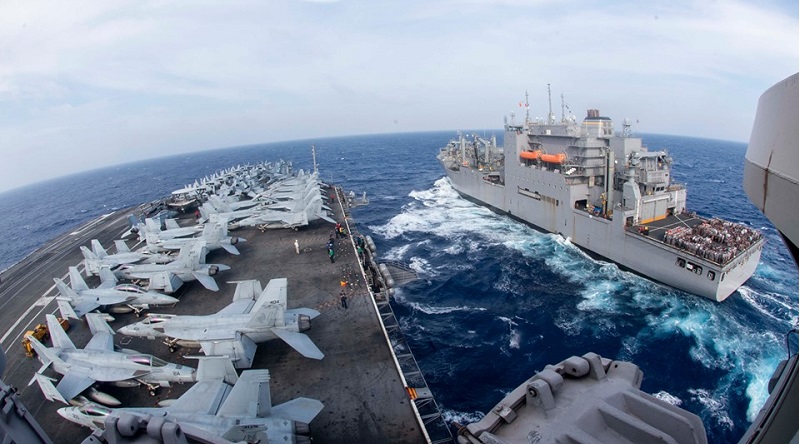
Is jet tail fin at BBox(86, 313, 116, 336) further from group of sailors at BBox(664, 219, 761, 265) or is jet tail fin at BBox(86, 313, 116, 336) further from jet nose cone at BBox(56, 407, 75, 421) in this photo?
group of sailors at BBox(664, 219, 761, 265)

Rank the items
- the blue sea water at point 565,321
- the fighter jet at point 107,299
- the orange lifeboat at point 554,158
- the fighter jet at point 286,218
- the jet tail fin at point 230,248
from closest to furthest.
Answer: the blue sea water at point 565,321, the fighter jet at point 107,299, the jet tail fin at point 230,248, the orange lifeboat at point 554,158, the fighter jet at point 286,218

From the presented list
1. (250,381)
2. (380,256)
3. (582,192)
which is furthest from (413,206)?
(250,381)

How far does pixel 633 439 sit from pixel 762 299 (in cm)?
3212

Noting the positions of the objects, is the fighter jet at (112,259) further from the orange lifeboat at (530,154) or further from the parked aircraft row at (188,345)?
the orange lifeboat at (530,154)

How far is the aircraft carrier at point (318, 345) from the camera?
16.2 m

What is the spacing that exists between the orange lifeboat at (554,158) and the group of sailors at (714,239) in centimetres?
1227

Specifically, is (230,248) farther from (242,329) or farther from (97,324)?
(242,329)

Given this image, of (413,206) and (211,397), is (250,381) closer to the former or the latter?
(211,397)

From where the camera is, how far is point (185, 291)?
28969 millimetres

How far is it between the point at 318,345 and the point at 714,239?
96.3 ft

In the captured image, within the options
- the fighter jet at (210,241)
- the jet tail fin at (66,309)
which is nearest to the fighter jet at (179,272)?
the fighter jet at (210,241)

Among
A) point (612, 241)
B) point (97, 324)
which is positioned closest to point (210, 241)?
point (97, 324)

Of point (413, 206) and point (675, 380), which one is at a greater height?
point (413, 206)

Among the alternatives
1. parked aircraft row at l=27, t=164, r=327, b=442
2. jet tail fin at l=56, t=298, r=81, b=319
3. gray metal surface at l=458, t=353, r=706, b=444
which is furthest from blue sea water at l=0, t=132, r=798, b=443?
jet tail fin at l=56, t=298, r=81, b=319
